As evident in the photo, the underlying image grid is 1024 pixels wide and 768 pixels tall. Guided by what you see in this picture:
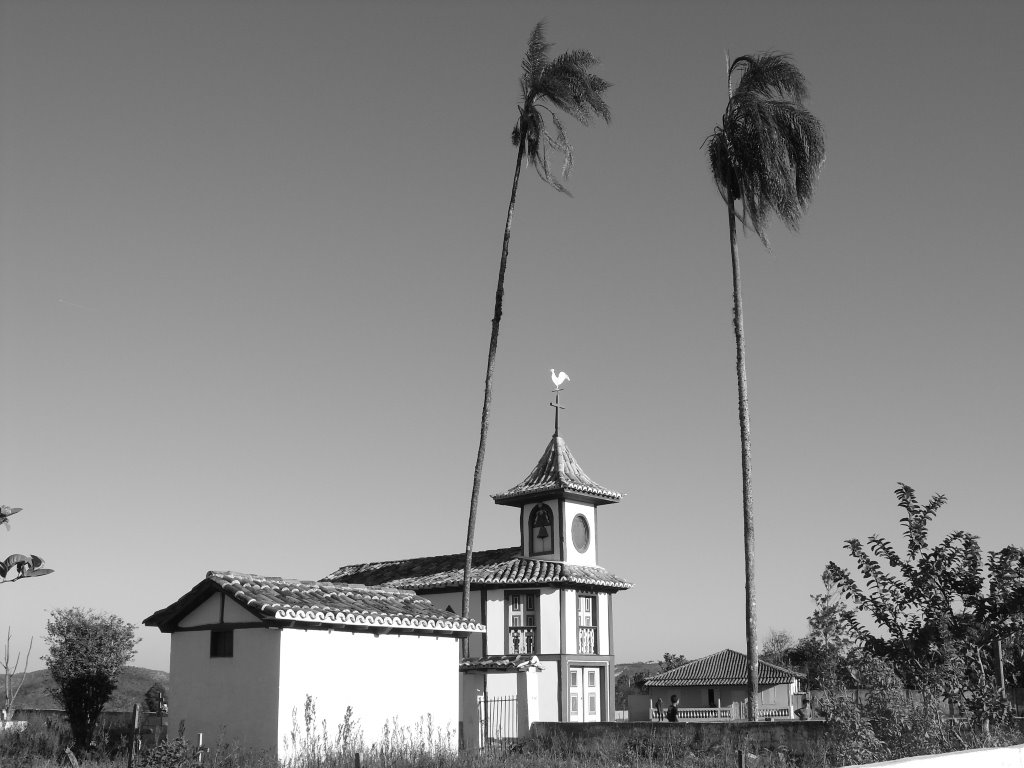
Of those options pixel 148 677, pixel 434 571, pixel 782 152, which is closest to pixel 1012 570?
pixel 782 152

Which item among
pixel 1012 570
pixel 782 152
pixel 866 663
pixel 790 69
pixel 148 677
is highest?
pixel 790 69

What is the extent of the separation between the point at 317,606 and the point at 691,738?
8.37 metres

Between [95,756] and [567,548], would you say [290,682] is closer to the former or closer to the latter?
[95,756]

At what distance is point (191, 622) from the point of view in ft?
66.9

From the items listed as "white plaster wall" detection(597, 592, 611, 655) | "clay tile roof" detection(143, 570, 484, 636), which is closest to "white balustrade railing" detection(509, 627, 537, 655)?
"white plaster wall" detection(597, 592, 611, 655)

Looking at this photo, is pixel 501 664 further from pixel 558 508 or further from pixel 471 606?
pixel 558 508

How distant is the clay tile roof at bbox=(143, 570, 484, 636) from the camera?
1853 centimetres

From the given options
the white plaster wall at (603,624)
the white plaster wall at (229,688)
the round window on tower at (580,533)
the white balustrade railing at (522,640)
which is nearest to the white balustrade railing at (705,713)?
the white plaster wall at (603,624)

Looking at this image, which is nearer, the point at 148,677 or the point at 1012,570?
the point at 1012,570

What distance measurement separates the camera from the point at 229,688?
1911 centimetres

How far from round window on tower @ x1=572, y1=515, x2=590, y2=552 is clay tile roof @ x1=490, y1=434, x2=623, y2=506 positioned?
0.83 meters

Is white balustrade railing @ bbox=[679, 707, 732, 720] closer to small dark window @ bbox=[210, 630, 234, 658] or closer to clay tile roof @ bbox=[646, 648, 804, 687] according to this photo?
clay tile roof @ bbox=[646, 648, 804, 687]

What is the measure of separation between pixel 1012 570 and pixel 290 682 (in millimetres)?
12489

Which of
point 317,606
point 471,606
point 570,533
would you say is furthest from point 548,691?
point 317,606
